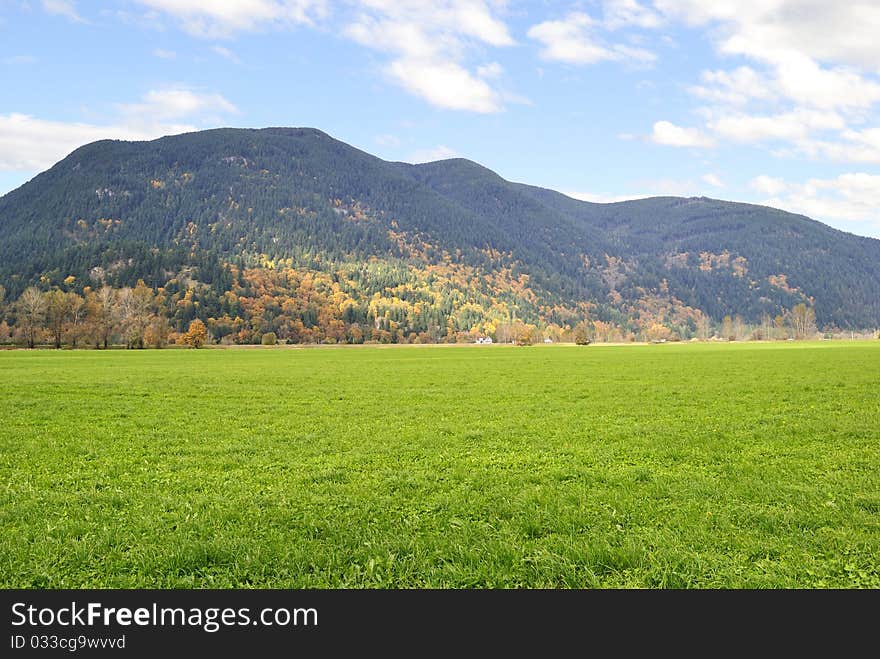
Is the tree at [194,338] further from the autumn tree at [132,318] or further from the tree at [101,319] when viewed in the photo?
the tree at [101,319]

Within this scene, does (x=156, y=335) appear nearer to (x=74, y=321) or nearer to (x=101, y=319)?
(x=101, y=319)

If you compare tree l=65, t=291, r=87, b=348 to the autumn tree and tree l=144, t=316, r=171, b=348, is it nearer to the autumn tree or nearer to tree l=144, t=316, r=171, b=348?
the autumn tree

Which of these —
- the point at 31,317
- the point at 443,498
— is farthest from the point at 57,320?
the point at 443,498

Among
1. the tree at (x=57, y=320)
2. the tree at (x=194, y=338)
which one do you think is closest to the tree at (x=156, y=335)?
the tree at (x=194, y=338)

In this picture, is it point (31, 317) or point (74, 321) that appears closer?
point (31, 317)

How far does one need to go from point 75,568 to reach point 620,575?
685cm

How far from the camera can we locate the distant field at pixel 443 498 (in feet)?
24.0

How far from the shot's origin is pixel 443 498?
10.5 meters

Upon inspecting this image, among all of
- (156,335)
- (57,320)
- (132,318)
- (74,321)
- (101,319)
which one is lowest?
(156,335)

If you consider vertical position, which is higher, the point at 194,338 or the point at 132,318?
the point at 132,318

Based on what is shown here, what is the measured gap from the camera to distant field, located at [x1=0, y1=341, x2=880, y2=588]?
730 centimetres

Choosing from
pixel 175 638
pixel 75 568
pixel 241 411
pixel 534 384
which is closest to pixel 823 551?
pixel 175 638

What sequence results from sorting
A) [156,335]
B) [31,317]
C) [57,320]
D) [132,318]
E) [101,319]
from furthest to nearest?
[132,318] → [156,335] → [101,319] → [57,320] → [31,317]

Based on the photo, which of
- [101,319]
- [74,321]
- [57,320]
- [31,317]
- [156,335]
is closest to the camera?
[31,317]
